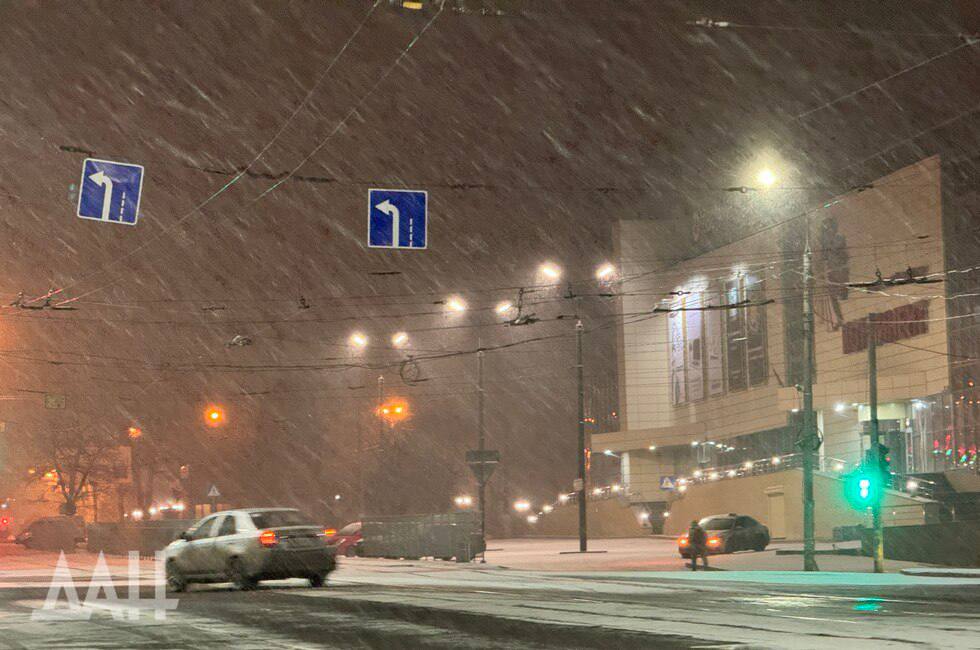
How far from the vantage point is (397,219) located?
23.6 m

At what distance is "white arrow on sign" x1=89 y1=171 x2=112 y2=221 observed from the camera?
21.4 metres

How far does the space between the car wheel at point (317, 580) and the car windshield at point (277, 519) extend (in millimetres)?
914

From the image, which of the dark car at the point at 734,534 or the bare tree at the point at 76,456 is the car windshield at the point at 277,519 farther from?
the bare tree at the point at 76,456

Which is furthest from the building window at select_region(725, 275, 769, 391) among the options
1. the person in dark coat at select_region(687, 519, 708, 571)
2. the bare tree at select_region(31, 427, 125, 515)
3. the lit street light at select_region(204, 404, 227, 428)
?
the bare tree at select_region(31, 427, 125, 515)

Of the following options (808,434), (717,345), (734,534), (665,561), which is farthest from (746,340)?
(808,434)

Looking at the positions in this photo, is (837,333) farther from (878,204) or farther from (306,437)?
(306,437)

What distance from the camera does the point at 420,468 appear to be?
68.8 m

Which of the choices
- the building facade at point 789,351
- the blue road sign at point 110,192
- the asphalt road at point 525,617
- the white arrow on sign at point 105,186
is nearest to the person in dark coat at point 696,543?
the asphalt road at point 525,617

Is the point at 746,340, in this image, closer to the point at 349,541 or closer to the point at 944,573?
the point at 349,541

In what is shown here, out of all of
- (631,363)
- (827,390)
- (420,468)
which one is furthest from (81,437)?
(827,390)

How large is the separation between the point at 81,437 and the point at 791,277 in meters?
51.8

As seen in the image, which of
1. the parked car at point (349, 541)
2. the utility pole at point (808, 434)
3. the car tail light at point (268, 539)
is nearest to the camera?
the car tail light at point (268, 539)

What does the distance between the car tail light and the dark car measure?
23.0 meters

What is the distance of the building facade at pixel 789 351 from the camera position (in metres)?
54.6
